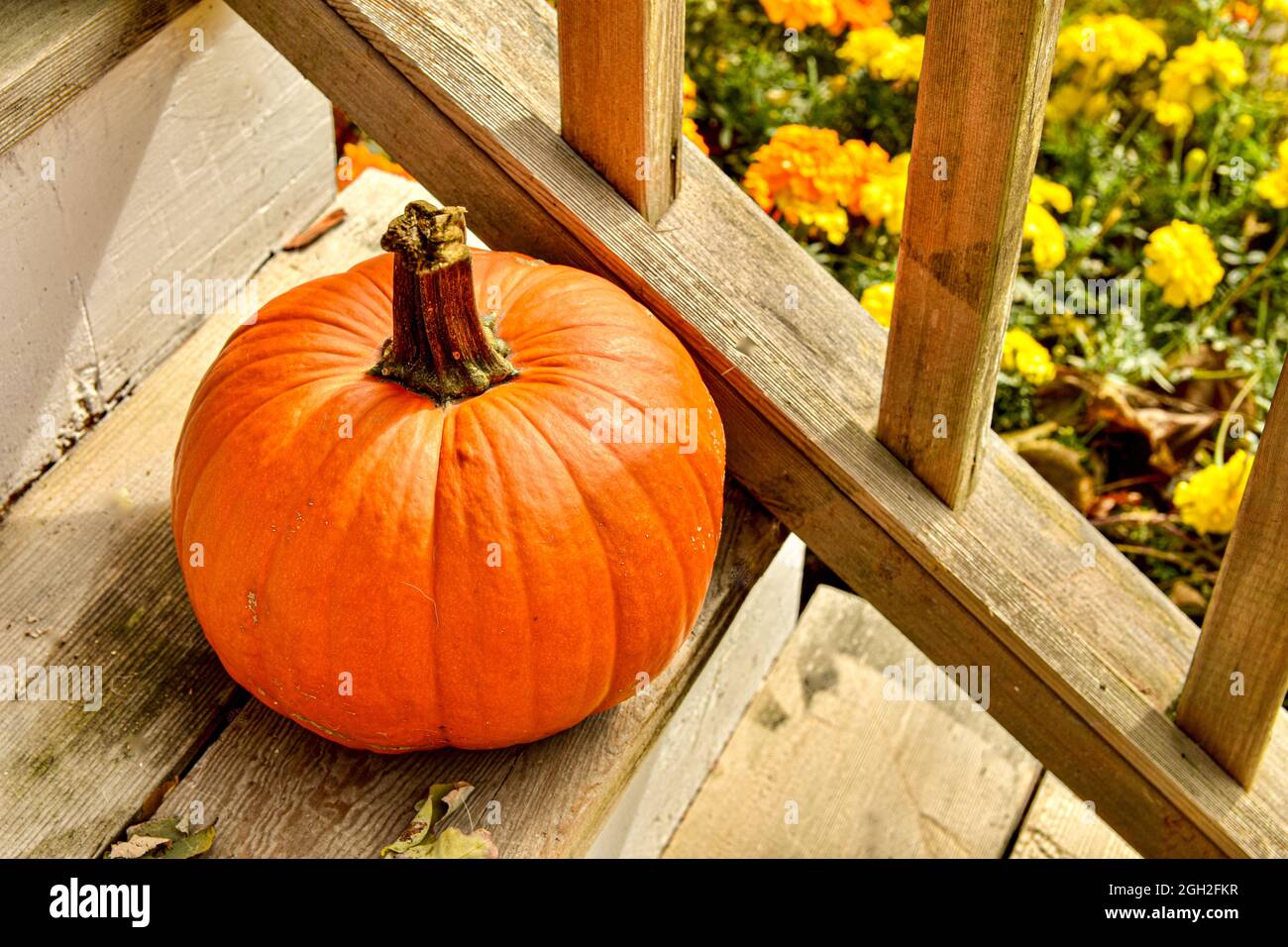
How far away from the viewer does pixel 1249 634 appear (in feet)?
4.92

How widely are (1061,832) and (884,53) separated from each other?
150 cm

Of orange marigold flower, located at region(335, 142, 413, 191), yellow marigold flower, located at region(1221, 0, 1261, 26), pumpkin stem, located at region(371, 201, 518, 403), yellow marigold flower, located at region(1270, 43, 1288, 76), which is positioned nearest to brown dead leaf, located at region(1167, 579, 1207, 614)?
yellow marigold flower, located at region(1270, 43, 1288, 76)

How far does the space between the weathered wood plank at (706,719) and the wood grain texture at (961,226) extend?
0.50m

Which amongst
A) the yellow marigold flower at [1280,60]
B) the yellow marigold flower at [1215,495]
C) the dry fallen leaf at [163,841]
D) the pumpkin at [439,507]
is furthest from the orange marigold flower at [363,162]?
the yellow marigold flower at [1280,60]

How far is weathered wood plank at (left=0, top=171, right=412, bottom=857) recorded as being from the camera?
4.65 ft

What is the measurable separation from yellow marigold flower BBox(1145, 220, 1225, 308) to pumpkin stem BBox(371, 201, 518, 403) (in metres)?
1.50

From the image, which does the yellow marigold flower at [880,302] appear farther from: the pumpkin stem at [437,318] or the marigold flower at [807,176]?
the pumpkin stem at [437,318]

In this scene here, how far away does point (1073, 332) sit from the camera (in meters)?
2.57

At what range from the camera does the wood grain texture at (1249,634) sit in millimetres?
1400

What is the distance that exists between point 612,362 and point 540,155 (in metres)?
0.35

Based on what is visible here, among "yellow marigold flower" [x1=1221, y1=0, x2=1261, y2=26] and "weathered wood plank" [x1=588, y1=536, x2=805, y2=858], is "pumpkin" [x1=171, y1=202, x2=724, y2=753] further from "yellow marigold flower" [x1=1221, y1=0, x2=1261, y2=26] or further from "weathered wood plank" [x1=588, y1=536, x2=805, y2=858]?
"yellow marigold flower" [x1=1221, y1=0, x2=1261, y2=26]
